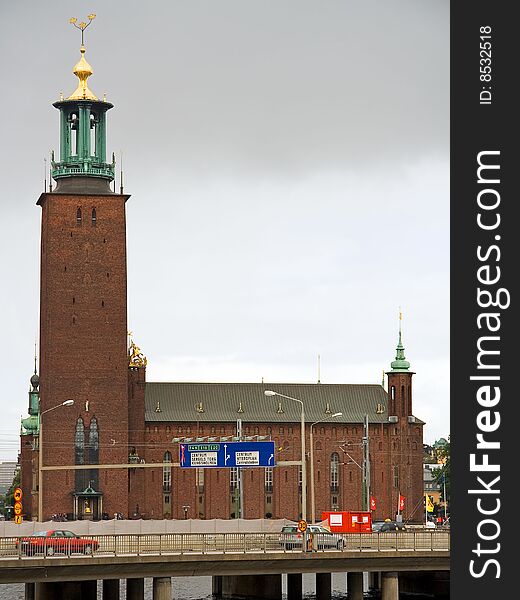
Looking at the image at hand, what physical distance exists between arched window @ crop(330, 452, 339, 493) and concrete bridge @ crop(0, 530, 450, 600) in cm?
8693

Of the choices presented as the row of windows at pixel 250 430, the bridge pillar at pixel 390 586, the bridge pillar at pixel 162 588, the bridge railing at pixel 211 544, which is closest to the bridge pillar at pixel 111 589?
the bridge railing at pixel 211 544

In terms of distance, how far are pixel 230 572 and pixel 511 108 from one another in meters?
38.9

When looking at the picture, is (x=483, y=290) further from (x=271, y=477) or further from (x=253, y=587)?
(x=271, y=477)

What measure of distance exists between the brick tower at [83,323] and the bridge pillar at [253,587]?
57.8 meters

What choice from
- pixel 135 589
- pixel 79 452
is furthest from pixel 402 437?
pixel 135 589

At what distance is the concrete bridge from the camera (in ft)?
224

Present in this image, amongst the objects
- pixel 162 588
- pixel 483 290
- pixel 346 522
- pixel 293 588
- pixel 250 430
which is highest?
pixel 250 430

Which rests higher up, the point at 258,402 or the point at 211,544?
the point at 258,402

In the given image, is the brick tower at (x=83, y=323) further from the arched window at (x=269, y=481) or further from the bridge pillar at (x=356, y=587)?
the bridge pillar at (x=356, y=587)

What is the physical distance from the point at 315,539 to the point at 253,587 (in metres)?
14.5

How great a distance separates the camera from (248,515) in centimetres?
16300

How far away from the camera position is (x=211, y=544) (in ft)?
237

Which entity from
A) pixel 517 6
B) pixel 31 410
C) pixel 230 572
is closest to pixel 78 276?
pixel 31 410

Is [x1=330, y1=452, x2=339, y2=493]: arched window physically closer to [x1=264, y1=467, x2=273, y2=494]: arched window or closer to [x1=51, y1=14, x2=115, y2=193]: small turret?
[x1=264, y1=467, x2=273, y2=494]: arched window
